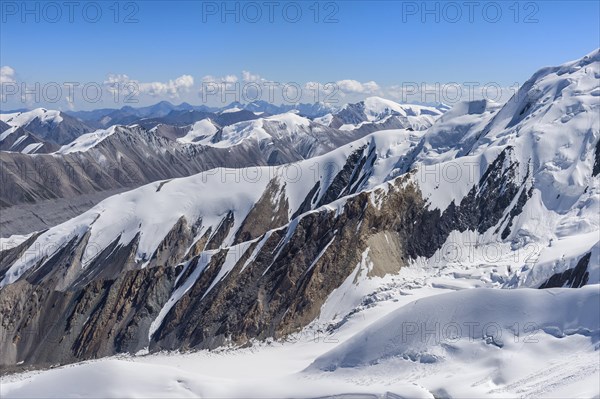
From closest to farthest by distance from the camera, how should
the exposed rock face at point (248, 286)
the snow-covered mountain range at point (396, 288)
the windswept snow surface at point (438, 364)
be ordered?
the windswept snow surface at point (438, 364) → the snow-covered mountain range at point (396, 288) → the exposed rock face at point (248, 286)

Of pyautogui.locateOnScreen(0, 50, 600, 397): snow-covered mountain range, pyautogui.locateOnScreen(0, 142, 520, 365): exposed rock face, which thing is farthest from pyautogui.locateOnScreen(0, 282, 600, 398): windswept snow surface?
pyautogui.locateOnScreen(0, 142, 520, 365): exposed rock face

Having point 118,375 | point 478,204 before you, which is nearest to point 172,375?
point 118,375

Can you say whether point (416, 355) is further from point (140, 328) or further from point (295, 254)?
point (140, 328)

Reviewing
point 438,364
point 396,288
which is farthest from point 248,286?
point 438,364

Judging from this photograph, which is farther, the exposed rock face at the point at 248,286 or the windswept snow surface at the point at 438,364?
the exposed rock face at the point at 248,286

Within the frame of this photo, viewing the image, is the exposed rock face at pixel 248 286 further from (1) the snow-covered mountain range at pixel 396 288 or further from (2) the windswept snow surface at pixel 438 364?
(2) the windswept snow surface at pixel 438 364

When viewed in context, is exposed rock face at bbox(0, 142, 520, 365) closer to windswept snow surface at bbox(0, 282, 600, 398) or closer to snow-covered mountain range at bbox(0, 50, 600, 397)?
snow-covered mountain range at bbox(0, 50, 600, 397)

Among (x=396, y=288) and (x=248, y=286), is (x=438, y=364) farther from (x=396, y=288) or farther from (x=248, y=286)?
(x=248, y=286)

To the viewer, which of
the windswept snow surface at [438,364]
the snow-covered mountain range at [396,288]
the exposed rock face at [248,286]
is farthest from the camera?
the exposed rock face at [248,286]

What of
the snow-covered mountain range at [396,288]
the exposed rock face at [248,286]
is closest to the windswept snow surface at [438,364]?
the snow-covered mountain range at [396,288]
